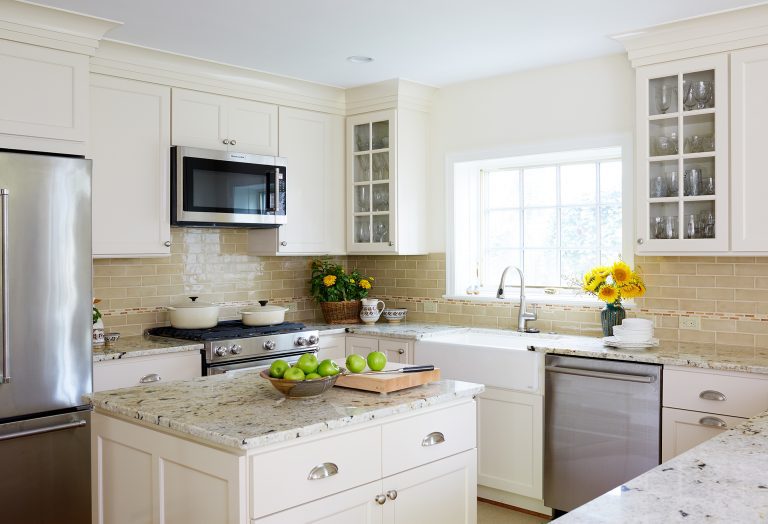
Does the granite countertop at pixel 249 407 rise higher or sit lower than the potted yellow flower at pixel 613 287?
lower

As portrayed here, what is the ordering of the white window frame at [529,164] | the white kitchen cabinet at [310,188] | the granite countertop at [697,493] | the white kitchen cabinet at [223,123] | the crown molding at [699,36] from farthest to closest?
the white kitchen cabinet at [310,188]
the white kitchen cabinet at [223,123]
the white window frame at [529,164]
the crown molding at [699,36]
the granite countertop at [697,493]

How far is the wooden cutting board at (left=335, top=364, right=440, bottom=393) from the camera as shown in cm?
263

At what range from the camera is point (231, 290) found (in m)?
5.08

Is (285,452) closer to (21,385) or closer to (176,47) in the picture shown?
(21,385)

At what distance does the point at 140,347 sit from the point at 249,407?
179 centimetres

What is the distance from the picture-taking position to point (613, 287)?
410 centimetres

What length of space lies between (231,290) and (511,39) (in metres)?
2.51

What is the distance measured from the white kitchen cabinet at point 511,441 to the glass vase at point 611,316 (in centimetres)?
60

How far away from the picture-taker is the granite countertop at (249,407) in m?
2.12

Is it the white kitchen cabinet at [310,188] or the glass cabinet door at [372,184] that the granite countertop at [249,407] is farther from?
the glass cabinet door at [372,184]

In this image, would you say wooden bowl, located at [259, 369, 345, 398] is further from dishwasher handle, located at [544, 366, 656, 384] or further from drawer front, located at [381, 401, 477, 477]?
dishwasher handle, located at [544, 366, 656, 384]

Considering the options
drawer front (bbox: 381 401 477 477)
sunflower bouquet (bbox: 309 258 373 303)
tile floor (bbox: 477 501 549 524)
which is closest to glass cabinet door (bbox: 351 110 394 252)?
sunflower bouquet (bbox: 309 258 373 303)

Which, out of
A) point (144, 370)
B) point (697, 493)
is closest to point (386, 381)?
point (697, 493)

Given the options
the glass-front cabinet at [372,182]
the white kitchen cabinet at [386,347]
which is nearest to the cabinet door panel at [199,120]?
the glass-front cabinet at [372,182]
